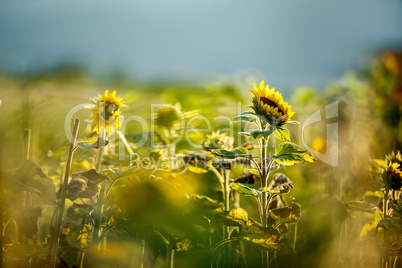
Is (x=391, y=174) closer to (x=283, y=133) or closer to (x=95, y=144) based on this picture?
(x=283, y=133)

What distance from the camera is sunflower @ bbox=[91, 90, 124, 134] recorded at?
1.86 feet

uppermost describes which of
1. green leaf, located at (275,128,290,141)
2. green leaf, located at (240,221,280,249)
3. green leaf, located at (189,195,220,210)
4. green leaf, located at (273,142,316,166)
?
green leaf, located at (275,128,290,141)

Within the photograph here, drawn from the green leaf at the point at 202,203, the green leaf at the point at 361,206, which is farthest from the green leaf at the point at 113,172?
the green leaf at the point at 361,206

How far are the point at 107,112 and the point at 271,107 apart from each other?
9.7 inches

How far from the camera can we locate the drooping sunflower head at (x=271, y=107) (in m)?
0.55

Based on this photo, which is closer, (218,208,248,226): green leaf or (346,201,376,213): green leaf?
(218,208,248,226): green leaf

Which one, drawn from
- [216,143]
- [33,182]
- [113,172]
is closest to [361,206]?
[216,143]

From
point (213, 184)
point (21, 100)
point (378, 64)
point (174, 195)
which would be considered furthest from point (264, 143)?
point (378, 64)

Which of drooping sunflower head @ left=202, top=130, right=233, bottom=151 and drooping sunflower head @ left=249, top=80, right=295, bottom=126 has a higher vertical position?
drooping sunflower head @ left=249, top=80, right=295, bottom=126

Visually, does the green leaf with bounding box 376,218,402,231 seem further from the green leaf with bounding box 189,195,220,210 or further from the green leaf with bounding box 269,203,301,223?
the green leaf with bounding box 189,195,220,210

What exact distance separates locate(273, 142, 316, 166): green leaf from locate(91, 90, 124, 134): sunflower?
0.25 m

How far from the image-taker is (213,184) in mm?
815

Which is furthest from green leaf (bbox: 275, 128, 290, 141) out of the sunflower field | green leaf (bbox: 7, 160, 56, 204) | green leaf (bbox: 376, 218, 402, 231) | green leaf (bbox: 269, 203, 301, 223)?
green leaf (bbox: 7, 160, 56, 204)

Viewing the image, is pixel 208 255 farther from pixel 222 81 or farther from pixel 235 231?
pixel 222 81
